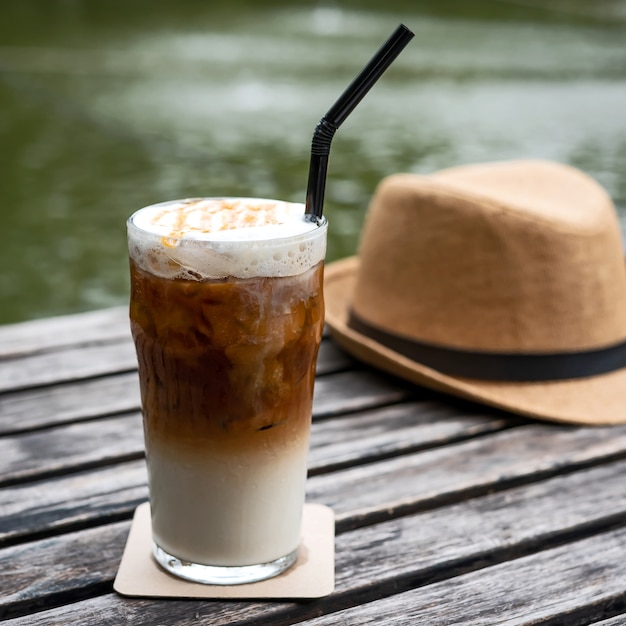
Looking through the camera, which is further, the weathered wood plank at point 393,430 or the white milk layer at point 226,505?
the weathered wood plank at point 393,430

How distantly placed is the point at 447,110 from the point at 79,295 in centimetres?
350

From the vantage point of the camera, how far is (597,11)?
11.8m

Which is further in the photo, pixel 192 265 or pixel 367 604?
pixel 367 604

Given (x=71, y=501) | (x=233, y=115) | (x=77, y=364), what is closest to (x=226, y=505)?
(x=71, y=501)

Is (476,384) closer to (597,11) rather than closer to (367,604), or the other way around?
(367,604)

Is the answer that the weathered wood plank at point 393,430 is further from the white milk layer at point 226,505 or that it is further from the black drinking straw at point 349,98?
the black drinking straw at point 349,98

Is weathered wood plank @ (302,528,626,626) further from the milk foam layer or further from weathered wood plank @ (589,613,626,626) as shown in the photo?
the milk foam layer

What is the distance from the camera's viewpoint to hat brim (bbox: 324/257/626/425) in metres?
1.58

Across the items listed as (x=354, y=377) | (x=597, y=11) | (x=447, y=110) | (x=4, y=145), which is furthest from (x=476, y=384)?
(x=597, y=11)

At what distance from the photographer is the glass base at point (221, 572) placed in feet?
3.60

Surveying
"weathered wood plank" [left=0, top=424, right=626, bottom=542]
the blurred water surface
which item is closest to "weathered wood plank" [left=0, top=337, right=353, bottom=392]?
"weathered wood plank" [left=0, top=424, right=626, bottom=542]

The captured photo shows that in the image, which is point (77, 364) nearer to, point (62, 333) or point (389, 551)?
point (62, 333)

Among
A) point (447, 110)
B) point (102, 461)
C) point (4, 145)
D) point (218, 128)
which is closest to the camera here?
point (102, 461)

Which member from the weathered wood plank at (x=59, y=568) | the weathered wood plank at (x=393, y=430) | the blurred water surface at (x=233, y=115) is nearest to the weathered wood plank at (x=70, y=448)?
the weathered wood plank at (x=59, y=568)
